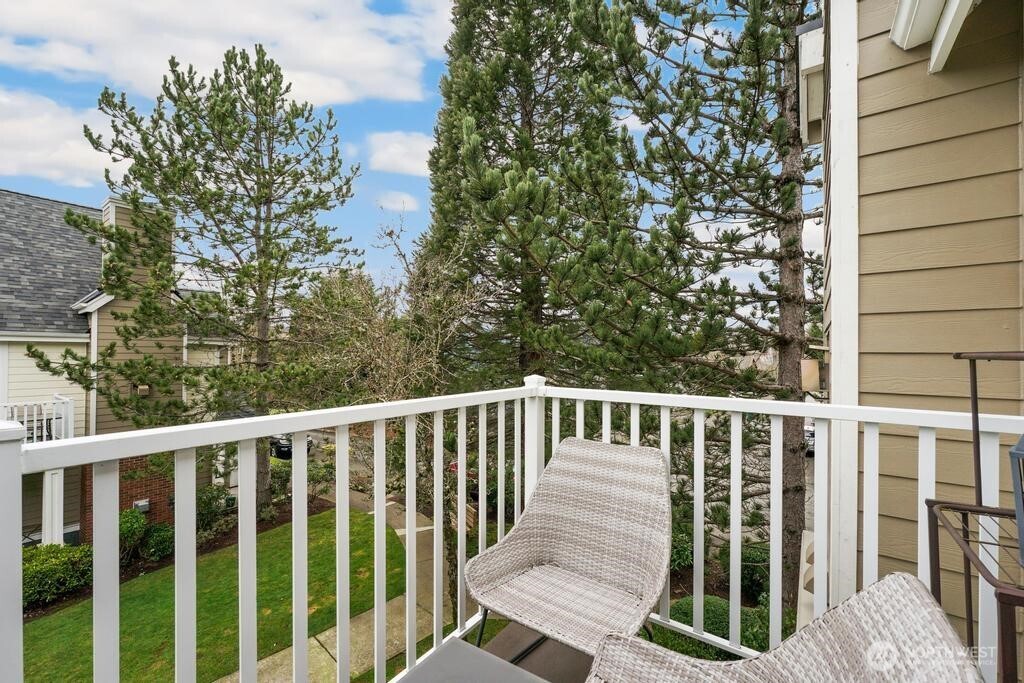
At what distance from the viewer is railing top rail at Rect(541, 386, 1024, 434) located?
1.42m

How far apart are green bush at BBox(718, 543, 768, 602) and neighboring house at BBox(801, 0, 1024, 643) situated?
2979mm

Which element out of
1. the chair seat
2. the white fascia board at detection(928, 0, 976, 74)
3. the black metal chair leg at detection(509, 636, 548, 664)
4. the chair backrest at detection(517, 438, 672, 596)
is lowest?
the black metal chair leg at detection(509, 636, 548, 664)

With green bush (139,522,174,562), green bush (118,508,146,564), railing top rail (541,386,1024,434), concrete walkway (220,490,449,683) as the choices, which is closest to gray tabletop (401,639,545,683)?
railing top rail (541,386,1024,434)

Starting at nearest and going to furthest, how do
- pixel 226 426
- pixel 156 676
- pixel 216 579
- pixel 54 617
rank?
pixel 226 426
pixel 156 676
pixel 54 617
pixel 216 579

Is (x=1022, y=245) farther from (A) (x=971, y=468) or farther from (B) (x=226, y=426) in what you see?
(B) (x=226, y=426)

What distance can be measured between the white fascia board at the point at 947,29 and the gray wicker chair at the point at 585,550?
183 centimetres

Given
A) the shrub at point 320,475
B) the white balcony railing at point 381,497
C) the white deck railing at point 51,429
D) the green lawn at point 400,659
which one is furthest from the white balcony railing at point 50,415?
the white balcony railing at point 381,497

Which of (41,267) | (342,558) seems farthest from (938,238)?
(41,267)

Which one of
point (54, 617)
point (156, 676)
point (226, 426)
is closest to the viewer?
point (226, 426)

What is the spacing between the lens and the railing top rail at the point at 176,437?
3.02ft

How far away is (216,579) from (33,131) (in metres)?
9.47

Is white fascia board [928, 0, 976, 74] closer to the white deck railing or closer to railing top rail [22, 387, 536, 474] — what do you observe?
railing top rail [22, 387, 536, 474]

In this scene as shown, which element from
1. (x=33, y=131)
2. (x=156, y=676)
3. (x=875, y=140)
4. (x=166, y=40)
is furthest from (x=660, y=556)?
(x=33, y=131)

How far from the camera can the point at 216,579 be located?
6.89m
